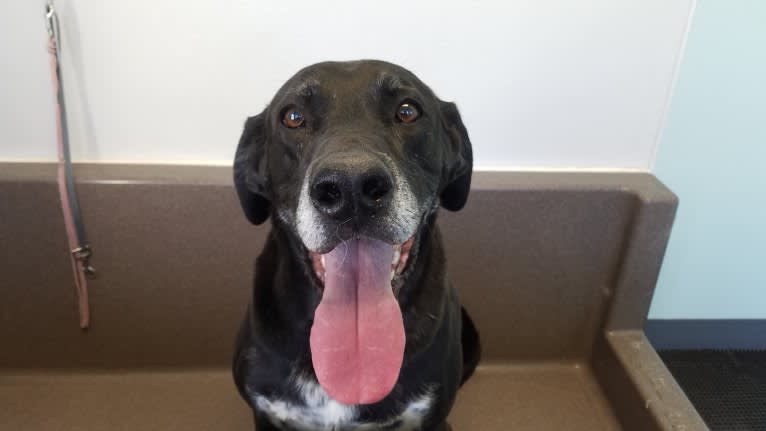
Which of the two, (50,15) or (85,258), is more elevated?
(50,15)

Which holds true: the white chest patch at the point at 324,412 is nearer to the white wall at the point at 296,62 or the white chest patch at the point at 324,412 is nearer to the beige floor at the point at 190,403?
the beige floor at the point at 190,403

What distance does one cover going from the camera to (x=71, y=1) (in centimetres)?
126

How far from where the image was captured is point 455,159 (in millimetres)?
1098

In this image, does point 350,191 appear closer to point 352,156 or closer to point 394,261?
point 352,156

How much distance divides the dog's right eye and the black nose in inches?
8.3

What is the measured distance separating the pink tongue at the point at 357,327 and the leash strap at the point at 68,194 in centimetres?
77

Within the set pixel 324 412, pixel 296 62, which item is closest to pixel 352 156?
pixel 324 412

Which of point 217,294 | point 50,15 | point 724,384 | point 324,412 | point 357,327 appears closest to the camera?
point 357,327

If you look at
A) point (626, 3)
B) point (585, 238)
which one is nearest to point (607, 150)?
point (585, 238)

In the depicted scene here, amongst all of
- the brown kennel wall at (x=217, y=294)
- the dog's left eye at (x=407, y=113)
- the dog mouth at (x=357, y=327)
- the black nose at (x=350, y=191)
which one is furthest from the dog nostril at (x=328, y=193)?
the brown kennel wall at (x=217, y=294)

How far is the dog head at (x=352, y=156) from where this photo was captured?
2.56ft

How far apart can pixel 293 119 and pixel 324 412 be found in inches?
21.3

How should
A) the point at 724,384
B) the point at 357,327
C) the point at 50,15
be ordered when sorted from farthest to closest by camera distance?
the point at 724,384, the point at 50,15, the point at 357,327

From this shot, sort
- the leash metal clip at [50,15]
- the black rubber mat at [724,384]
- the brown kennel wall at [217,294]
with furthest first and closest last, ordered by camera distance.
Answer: the black rubber mat at [724,384] → the brown kennel wall at [217,294] → the leash metal clip at [50,15]
